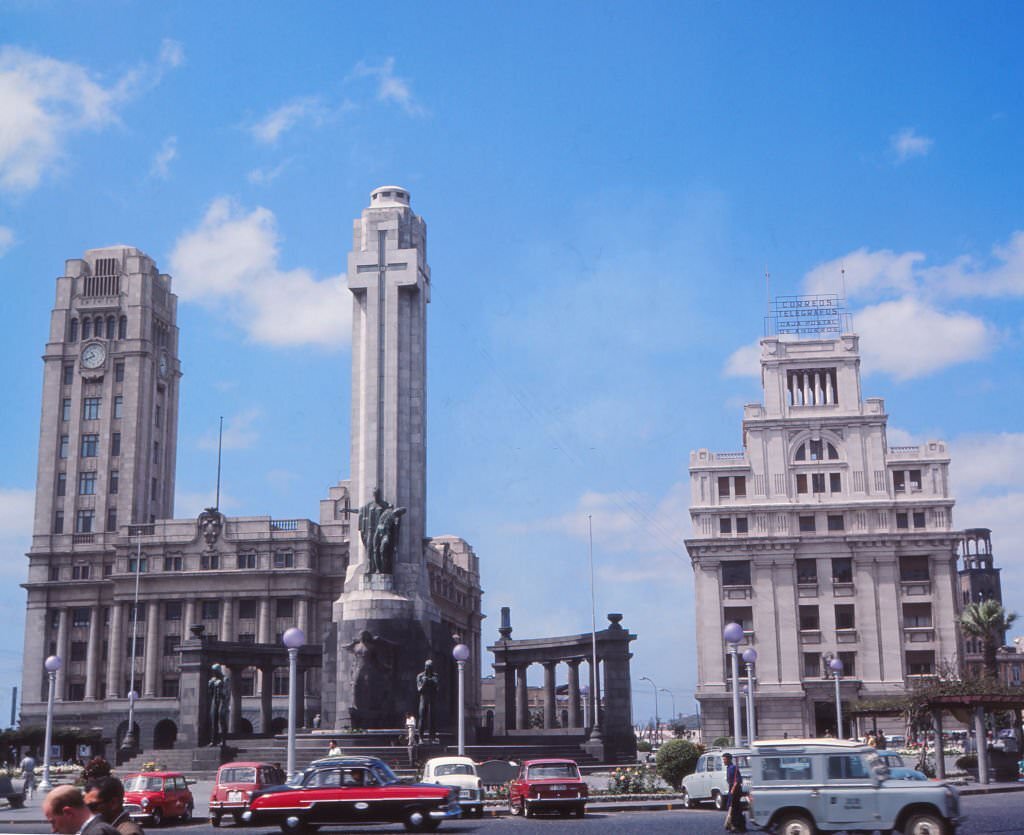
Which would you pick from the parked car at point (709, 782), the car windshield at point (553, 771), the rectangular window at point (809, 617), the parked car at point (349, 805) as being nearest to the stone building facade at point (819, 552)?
the rectangular window at point (809, 617)

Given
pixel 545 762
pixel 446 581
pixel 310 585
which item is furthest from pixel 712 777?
pixel 446 581

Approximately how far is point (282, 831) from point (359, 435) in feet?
123

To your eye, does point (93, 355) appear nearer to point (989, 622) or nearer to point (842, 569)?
point (842, 569)

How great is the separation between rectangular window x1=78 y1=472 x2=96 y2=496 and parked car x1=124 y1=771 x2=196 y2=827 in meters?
87.7

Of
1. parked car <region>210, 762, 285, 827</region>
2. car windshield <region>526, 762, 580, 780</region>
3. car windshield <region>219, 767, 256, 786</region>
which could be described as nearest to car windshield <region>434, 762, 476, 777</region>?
car windshield <region>526, 762, 580, 780</region>

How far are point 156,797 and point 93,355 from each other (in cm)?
9374

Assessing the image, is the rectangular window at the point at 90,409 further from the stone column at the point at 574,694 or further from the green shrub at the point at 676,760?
the green shrub at the point at 676,760

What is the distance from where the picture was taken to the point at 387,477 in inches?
2419

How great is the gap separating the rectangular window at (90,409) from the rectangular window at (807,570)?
68743mm

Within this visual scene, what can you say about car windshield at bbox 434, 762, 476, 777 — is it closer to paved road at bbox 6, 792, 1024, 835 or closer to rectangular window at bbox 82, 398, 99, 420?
paved road at bbox 6, 792, 1024, 835

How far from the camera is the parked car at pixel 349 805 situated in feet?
86.0

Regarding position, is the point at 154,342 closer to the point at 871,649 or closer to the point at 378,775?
the point at 871,649

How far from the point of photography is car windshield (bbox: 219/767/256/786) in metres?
31.7

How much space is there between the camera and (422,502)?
6256 centimetres
